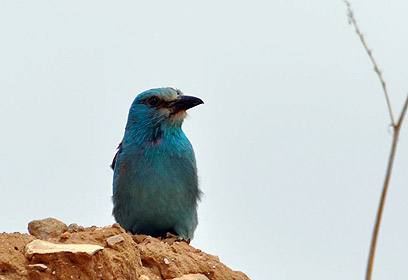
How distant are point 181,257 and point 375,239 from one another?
2704 mm

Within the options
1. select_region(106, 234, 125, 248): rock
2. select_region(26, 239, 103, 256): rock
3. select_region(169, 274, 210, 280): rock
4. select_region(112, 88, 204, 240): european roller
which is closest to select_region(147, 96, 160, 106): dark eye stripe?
select_region(112, 88, 204, 240): european roller

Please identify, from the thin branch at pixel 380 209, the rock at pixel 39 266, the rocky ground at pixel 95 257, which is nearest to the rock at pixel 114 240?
the rocky ground at pixel 95 257

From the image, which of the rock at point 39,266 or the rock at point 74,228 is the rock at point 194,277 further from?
the rock at point 39,266

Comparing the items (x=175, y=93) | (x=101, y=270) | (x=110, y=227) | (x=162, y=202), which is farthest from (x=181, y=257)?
(x=175, y=93)

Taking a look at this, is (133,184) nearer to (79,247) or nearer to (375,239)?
(79,247)

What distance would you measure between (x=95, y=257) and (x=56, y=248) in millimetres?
199

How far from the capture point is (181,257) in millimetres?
4195

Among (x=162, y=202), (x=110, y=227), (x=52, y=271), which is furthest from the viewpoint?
(x=162, y=202)

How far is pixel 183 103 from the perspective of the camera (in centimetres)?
637

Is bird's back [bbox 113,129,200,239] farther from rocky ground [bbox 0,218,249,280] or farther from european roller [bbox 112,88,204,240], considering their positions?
rocky ground [bbox 0,218,249,280]

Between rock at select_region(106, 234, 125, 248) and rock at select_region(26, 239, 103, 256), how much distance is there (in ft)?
0.38

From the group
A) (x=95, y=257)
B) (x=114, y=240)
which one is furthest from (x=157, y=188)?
(x=95, y=257)

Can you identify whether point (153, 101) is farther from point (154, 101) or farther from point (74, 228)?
point (74, 228)

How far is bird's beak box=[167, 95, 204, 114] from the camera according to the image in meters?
6.33
